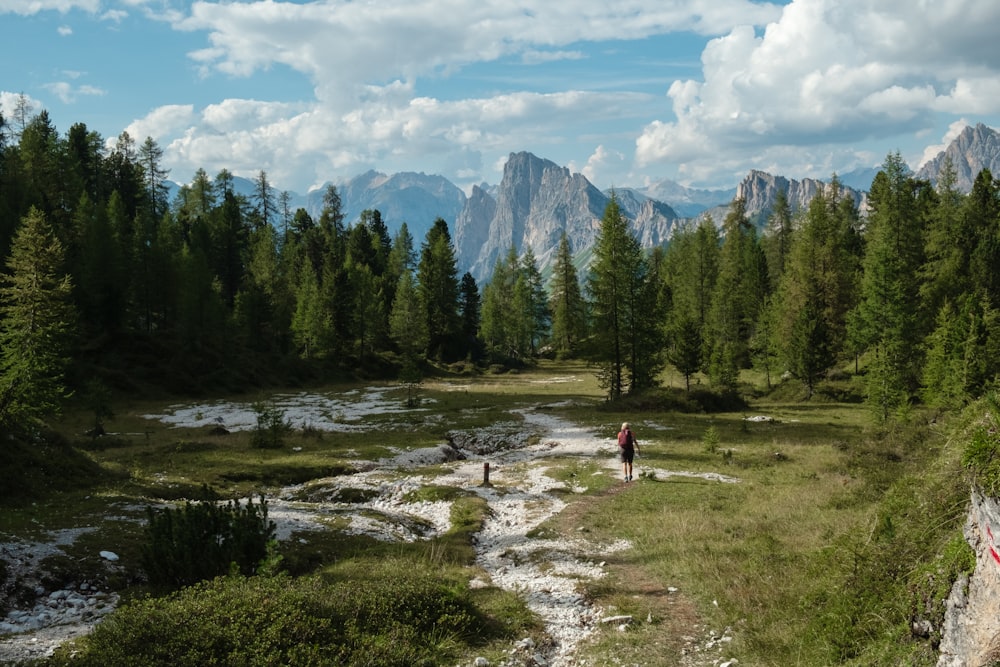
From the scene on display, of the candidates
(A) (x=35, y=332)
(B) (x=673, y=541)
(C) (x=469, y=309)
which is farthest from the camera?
(C) (x=469, y=309)

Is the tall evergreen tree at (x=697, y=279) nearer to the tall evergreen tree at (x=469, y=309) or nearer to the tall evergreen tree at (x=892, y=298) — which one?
the tall evergreen tree at (x=892, y=298)

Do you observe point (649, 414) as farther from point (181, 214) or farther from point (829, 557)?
point (181, 214)

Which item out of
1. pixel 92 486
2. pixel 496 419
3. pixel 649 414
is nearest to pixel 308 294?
pixel 496 419

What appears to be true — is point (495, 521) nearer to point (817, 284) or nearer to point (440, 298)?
point (817, 284)

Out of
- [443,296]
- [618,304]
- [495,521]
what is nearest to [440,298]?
[443,296]

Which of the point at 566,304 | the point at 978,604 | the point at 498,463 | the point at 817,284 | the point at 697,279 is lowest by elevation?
the point at 498,463

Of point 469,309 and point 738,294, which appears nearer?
point 738,294

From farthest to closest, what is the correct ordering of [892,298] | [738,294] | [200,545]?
[738,294] < [892,298] < [200,545]

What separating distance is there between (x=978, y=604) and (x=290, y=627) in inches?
327

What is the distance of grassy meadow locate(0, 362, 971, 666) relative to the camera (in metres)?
7.83

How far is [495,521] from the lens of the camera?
17.4m

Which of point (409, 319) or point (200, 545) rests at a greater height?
point (409, 319)

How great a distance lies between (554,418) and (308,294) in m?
54.2

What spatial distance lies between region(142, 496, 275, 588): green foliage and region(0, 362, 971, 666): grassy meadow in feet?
1.86
